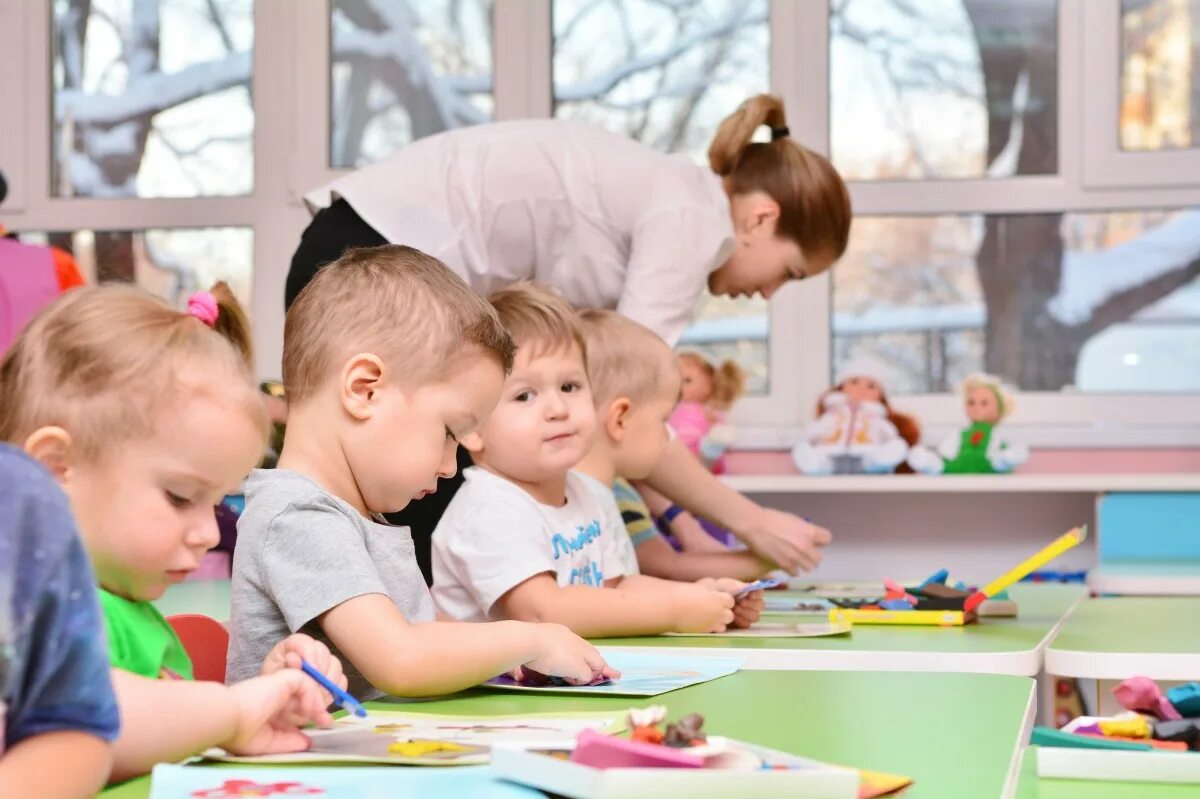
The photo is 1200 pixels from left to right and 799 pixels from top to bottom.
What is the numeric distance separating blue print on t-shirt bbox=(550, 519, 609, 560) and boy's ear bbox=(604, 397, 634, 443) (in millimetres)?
161

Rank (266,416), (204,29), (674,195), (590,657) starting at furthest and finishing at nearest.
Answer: (204,29)
(674,195)
(590,657)
(266,416)

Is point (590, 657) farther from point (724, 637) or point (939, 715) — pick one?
point (724, 637)

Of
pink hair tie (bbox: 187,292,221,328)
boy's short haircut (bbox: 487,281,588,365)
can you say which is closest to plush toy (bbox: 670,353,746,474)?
boy's short haircut (bbox: 487,281,588,365)

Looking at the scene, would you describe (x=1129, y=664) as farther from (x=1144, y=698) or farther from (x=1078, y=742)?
(x=1078, y=742)

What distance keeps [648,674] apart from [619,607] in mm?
282

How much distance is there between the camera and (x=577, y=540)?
1641 millimetres

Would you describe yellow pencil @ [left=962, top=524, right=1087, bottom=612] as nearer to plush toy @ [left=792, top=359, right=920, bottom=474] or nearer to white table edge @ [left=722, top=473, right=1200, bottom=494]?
white table edge @ [left=722, top=473, right=1200, bottom=494]

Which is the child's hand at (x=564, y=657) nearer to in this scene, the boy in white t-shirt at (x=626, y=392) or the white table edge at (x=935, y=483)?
the boy in white t-shirt at (x=626, y=392)

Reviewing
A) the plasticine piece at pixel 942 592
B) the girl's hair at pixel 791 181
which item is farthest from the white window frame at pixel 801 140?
the plasticine piece at pixel 942 592

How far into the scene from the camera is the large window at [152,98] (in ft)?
12.5

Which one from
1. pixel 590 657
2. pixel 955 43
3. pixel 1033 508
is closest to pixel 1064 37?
pixel 955 43

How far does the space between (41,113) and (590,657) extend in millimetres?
3215

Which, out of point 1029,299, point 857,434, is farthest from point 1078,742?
point 1029,299

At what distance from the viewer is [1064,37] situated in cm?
355
